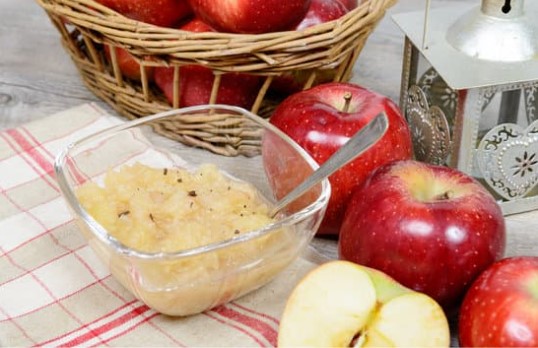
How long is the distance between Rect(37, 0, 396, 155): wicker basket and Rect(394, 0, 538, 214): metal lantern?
6 centimetres

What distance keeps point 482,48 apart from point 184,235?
35 cm

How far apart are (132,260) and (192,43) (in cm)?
27

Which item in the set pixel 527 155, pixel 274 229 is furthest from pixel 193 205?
pixel 527 155

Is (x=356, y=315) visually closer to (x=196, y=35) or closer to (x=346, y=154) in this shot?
(x=346, y=154)

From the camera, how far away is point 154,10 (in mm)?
952

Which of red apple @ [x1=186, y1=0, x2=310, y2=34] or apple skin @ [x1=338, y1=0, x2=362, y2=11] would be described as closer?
red apple @ [x1=186, y1=0, x2=310, y2=34]

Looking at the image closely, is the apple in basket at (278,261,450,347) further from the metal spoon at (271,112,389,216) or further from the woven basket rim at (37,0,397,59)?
the woven basket rim at (37,0,397,59)

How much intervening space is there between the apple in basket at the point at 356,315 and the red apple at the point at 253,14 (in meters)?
0.31

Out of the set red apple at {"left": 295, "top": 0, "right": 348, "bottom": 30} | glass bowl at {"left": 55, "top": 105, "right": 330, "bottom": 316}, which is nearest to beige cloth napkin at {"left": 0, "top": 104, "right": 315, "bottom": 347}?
glass bowl at {"left": 55, "top": 105, "right": 330, "bottom": 316}

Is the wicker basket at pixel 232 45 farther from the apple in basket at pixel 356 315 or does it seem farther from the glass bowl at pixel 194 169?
the apple in basket at pixel 356 315

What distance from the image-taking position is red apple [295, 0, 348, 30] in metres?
0.95

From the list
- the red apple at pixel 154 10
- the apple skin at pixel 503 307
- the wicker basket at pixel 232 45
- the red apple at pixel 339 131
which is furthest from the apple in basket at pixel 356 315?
the red apple at pixel 154 10

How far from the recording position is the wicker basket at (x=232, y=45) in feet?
2.84

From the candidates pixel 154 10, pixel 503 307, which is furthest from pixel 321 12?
pixel 503 307
